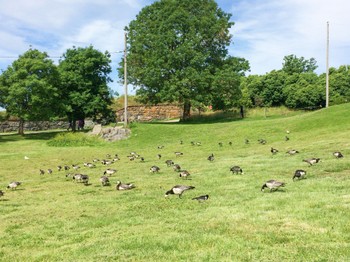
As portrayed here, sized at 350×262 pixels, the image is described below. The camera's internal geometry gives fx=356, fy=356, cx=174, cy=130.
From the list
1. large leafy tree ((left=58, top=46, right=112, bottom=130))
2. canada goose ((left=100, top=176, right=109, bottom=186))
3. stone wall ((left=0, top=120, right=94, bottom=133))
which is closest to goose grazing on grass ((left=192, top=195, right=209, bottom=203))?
canada goose ((left=100, top=176, right=109, bottom=186))

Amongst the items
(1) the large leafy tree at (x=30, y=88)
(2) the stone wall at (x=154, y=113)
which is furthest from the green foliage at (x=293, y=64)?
(1) the large leafy tree at (x=30, y=88)

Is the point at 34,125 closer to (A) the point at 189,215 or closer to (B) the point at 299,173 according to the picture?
(B) the point at 299,173

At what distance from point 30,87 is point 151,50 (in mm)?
19970

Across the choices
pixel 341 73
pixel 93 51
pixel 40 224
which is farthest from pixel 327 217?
pixel 341 73

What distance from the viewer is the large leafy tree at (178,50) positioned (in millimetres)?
56375

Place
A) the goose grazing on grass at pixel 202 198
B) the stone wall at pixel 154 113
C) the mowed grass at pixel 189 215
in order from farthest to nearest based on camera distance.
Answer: the stone wall at pixel 154 113 → the goose grazing on grass at pixel 202 198 → the mowed grass at pixel 189 215

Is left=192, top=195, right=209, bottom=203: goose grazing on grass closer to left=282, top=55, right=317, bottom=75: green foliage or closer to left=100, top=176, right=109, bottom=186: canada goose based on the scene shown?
left=100, top=176, right=109, bottom=186: canada goose

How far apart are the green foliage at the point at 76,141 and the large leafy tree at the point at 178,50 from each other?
1441 cm

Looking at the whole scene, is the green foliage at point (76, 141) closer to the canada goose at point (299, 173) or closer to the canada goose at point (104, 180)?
the canada goose at point (104, 180)

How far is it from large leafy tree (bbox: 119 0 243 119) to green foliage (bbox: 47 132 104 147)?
47.3ft

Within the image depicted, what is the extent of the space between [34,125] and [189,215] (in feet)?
259

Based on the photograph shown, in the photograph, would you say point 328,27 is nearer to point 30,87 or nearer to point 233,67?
point 233,67

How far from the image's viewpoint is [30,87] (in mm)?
54562

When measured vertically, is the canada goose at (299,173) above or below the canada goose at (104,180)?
above
